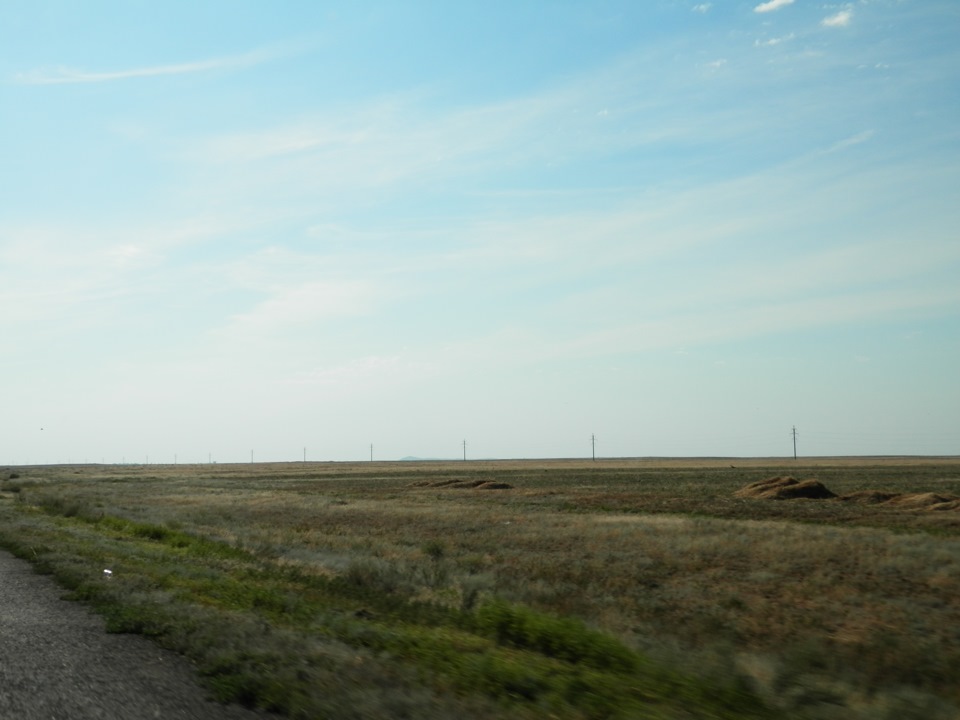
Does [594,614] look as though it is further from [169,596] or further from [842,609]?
[169,596]

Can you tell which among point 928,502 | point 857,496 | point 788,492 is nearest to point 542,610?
point 928,502

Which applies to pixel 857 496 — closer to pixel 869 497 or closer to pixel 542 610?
pixel 869 497

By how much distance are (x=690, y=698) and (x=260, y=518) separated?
33282 millimetres

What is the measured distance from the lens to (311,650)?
380 inches

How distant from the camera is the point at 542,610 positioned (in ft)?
47.4

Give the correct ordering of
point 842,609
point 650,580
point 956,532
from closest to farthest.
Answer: point 842,609, point 650,580, point 956,532

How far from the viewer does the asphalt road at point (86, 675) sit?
7598 mm

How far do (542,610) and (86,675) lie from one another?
25.3ft

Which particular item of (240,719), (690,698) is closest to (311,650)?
(240,719)

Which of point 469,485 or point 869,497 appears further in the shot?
point 469,485

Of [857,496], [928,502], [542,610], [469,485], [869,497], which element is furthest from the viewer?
[469,485]

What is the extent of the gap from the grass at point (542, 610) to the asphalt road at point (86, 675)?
0.34 m

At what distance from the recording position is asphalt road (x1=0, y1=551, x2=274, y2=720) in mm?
7598

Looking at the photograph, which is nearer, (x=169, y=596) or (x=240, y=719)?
(x=240, y=719)
